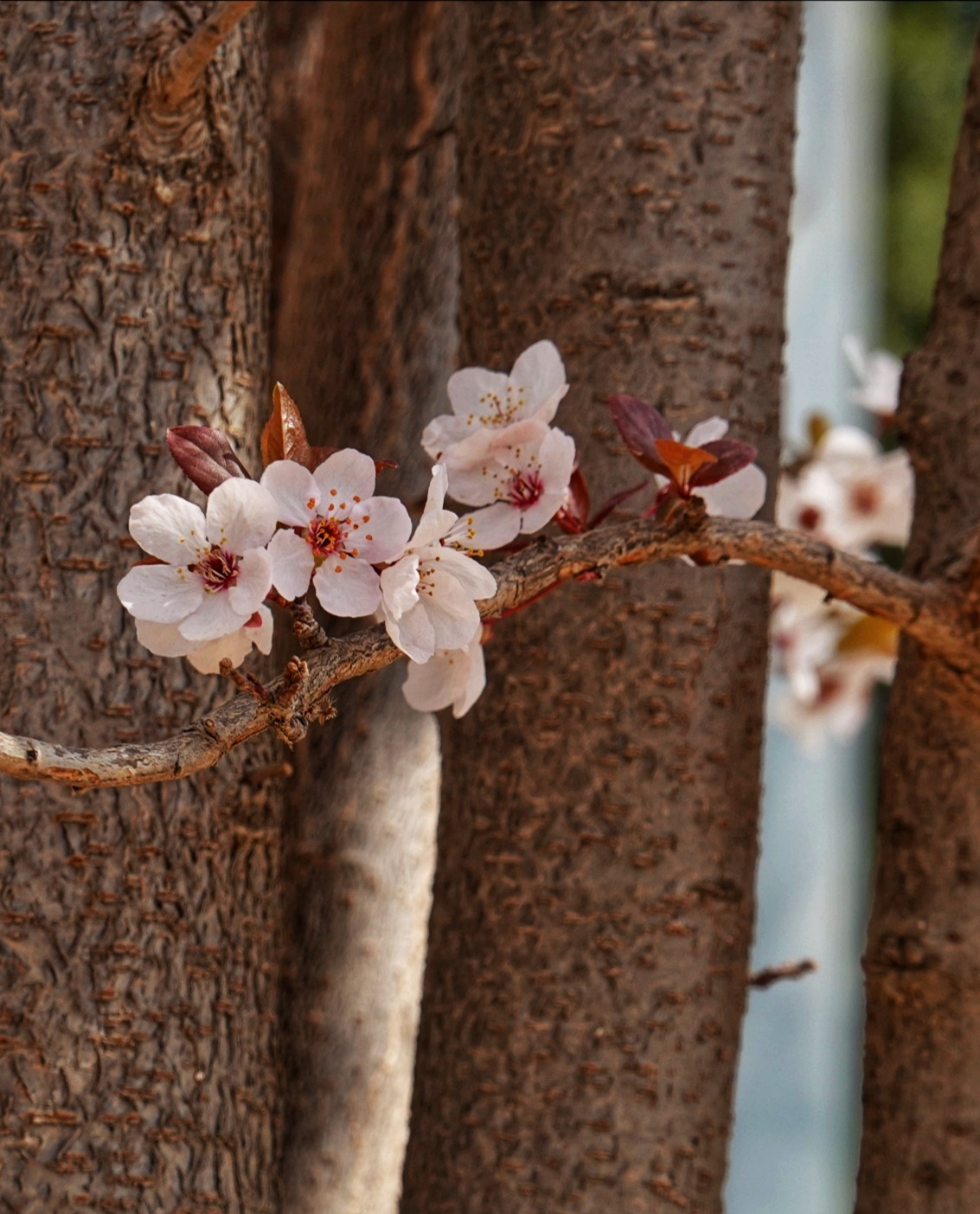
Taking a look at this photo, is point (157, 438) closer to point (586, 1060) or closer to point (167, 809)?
point (167, 809)

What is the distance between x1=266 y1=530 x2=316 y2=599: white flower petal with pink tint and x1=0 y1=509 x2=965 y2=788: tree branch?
0.03 m

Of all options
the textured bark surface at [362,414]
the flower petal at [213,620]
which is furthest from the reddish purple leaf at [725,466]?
the textured bark surface at [362,414]

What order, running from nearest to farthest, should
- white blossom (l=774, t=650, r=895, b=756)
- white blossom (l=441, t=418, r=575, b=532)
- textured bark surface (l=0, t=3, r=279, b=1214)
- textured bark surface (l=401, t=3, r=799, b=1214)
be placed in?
white blossom (l=441, t=418, r=575, b=532) → textured bark surface (l=0, t=3, r=279, b=1214) → textured bark surface (l=401, t=3, r=799, b=1214) → white blossom (l=774, t=650, r=895, b=756)

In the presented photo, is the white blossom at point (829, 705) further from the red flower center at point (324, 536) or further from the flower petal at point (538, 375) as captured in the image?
the red flower center at point (324, 536)

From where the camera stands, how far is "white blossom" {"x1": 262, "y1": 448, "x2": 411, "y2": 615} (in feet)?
1.70

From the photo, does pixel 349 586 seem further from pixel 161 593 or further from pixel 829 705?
pixel 829 705

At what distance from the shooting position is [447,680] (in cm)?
62

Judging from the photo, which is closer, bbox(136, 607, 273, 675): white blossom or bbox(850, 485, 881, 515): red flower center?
bbox(136, 607, 273, 675): white blossom

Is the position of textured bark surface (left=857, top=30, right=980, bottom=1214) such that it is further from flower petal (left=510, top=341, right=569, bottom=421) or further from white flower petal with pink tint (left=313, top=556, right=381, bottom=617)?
white flower petal with pink tint (left=313, top=556, right=381, bottom=617)

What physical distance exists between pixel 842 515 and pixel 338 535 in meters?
0.86

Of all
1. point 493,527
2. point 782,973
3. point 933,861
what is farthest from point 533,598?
point 782,973

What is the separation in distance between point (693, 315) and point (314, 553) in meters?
0.44

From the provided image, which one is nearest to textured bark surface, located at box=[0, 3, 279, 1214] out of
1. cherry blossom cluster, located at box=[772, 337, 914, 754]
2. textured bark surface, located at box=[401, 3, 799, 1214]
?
textured bark surface, located at box=[401, 3, 799, 1214]

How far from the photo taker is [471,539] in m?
0.62
